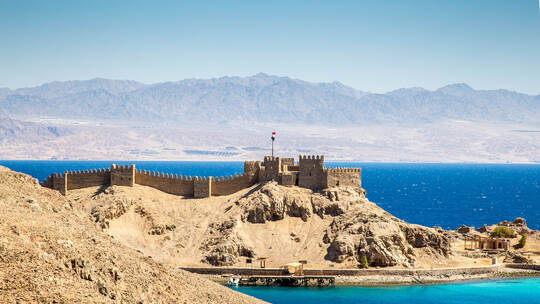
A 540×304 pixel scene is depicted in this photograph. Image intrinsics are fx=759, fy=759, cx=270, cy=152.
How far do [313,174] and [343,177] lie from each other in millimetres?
3663

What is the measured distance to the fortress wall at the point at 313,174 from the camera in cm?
8762

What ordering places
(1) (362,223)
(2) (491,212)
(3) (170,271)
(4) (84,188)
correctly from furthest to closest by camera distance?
(2) (491,212), (4) (84,188), (1) (362,223), (3) (170,271)

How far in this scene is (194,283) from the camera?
4559cm

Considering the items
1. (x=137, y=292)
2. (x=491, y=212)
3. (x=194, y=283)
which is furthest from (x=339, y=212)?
(x=491, y=212)

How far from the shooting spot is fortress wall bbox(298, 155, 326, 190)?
87625 millimetres

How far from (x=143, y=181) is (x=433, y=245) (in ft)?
→ 114

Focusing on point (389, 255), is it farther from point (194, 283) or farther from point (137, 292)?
point (137, 292)

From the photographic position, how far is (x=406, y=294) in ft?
245

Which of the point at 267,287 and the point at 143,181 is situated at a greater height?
the point at 143,181

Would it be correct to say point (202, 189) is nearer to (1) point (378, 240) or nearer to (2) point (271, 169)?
(2) point (271, 169)

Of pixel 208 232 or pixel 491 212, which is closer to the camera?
pixel 208 232

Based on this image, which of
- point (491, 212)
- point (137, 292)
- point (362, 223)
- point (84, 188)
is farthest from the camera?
point (491, 212)

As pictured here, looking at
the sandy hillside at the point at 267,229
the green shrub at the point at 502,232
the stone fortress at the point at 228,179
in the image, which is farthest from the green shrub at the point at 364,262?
the green shrub at the point at 502,232

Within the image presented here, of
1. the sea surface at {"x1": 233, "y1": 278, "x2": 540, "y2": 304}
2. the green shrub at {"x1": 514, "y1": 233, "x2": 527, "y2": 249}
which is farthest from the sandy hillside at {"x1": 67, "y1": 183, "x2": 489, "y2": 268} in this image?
the green shrub at {"x1": 514, "y1": 233, "x2": 527, "y2": 249}
